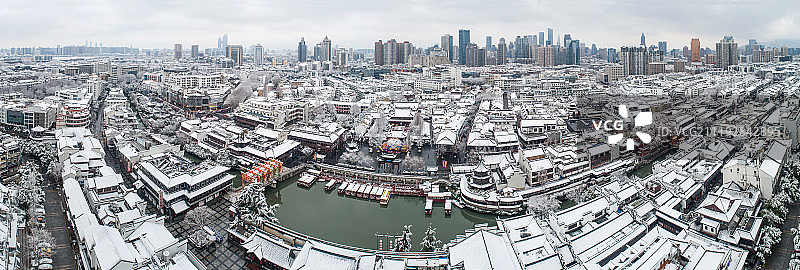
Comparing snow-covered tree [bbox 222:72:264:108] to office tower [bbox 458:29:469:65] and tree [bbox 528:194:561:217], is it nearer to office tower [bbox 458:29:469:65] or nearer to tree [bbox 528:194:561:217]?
tree [bbox 528:194:561:217]

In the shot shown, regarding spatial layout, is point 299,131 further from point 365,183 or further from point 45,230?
point 45,230

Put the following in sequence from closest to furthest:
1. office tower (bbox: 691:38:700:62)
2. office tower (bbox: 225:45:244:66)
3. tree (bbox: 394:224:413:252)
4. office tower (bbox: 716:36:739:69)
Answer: tree (bbox: 394:224:413:252), office tower (bbox: 716:36:739:69), office tower (bbox: 691:38:700:62), office tower (bbox: 225:45:244:66)

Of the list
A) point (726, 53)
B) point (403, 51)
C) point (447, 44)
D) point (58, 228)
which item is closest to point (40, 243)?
point (58, 228)

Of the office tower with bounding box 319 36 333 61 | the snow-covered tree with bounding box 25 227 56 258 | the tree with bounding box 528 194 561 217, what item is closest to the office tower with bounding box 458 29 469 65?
the office tower with bounding box 319 36 333 61

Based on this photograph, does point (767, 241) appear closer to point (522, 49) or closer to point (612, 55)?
point (522, 49)

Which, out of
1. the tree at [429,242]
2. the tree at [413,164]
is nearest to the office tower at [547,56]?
the tree at [413,164]

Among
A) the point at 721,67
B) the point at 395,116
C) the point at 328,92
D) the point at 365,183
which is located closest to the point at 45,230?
the point at 365,183
